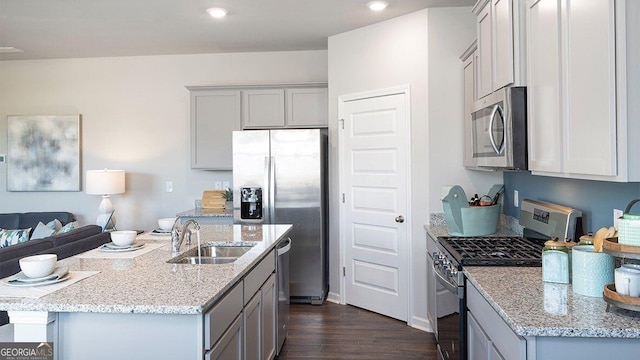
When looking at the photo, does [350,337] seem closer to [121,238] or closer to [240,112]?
[121,238]

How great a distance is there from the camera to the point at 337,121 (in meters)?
4.54

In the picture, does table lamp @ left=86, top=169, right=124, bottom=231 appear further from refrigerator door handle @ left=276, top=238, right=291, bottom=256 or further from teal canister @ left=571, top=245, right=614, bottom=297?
teal canister @ left=571, top=245, right=614, bottom=297

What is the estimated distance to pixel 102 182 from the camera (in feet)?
16.4

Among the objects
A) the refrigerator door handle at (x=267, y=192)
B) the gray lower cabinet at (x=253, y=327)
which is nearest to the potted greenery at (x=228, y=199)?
the refrigerator door handle at (x=267, y=192)

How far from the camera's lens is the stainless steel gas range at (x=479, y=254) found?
219 cm

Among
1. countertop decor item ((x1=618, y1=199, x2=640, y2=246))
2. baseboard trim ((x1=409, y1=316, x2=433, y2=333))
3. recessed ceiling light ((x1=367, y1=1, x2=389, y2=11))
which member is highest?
recessed ceiling light ((x1=367, y1=1, x2=389, y2=11))

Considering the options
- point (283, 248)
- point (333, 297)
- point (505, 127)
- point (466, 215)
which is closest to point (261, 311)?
point (283, 248)

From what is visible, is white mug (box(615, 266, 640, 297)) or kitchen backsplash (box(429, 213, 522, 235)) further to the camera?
kitchen backsplash (box(429, 213, 522, 235))

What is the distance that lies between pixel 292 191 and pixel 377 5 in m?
1.88

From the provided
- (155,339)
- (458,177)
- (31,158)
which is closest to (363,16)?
(458,177)

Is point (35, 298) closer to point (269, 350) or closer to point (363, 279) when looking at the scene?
point (269, 350)

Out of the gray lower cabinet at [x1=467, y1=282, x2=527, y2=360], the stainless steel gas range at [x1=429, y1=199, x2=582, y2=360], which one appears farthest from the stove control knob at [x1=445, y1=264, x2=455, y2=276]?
the gray lower cabinet at [x1=467, y1=282, x2=527, y2=360]

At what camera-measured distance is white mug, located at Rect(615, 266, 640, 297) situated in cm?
140

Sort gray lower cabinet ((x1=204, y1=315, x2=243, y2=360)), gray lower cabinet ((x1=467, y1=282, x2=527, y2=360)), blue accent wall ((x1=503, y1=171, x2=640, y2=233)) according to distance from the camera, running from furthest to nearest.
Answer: blue accent wall ((x1=503, y1=171, x2=640, y2=233)), gray lower cabinet ((x1=204, y1=315, x2=243, y2=360)), gray lower cabinet ((x1=467, y1=282, x2=527, y2=360))
